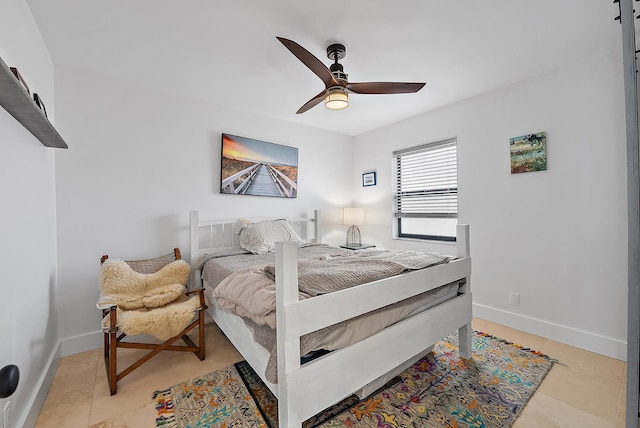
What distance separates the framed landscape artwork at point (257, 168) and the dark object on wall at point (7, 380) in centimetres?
237

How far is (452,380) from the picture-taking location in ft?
6.07

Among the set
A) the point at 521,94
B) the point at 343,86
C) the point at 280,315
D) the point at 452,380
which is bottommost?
the point at 452,380

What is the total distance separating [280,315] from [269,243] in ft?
5.81

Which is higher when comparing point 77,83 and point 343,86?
point 77,83

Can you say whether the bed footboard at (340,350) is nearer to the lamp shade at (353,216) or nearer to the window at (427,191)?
the window at (427,191)

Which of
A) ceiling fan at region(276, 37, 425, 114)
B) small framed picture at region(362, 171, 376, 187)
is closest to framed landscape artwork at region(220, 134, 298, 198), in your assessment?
small framed picture at region(362, 171, 376, 187)

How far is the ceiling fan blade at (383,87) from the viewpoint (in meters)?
2.02

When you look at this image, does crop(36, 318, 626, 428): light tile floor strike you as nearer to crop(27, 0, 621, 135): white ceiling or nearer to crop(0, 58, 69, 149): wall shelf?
crop(0, 58, 69, 149): wall shelf

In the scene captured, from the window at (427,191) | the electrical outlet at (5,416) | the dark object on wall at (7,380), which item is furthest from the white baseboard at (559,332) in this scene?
the electrical outlet at (5,416)

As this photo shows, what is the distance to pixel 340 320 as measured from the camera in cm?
131

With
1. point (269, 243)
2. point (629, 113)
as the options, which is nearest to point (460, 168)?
point (629, 113)

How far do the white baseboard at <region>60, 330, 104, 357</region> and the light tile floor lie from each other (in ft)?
0.21

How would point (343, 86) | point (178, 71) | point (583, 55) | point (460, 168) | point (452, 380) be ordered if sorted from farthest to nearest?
point (460, 168) → point (178, 71) → point (583, 55) → point (343, 86) → point (452, 380)

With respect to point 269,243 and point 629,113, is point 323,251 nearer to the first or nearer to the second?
point 269,243
